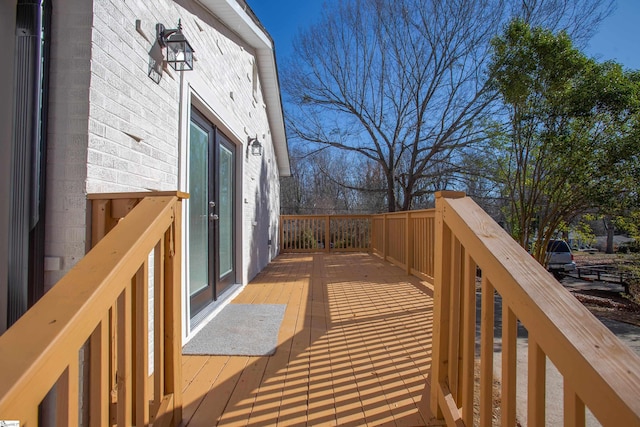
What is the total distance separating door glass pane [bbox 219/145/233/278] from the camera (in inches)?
149

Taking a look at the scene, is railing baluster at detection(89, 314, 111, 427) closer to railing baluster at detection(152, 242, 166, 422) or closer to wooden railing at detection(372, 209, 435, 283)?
railing baluster at detection(152, 242, 166, 422)

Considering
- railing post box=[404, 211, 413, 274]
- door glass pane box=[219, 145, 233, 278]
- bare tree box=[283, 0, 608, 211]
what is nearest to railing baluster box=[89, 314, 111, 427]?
door glass pane box=[219, 145, 233, 278]

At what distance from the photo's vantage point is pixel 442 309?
156cm

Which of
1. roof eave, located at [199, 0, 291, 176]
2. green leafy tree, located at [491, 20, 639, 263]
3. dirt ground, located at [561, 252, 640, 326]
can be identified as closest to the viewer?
roof eave, located at [199, 0, 291, 176]

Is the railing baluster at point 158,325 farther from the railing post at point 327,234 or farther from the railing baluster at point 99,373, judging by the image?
the railing post at point 327,234

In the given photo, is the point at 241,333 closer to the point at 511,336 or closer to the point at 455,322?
the point at 455,322

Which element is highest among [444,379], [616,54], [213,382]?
[616,54]

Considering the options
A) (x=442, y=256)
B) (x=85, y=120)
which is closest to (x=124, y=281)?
Answer: (x=85, y=120)

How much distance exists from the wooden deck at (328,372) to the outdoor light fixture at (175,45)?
79.6 inches

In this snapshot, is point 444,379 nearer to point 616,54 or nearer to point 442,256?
point 442,256

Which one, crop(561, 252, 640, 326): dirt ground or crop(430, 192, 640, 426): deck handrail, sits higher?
crop(430, 192, 640, 426): deck handrail

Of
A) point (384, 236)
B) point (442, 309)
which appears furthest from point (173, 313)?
point (384, 236)

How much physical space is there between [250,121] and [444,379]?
4.35 metres

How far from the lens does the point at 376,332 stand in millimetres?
2734
